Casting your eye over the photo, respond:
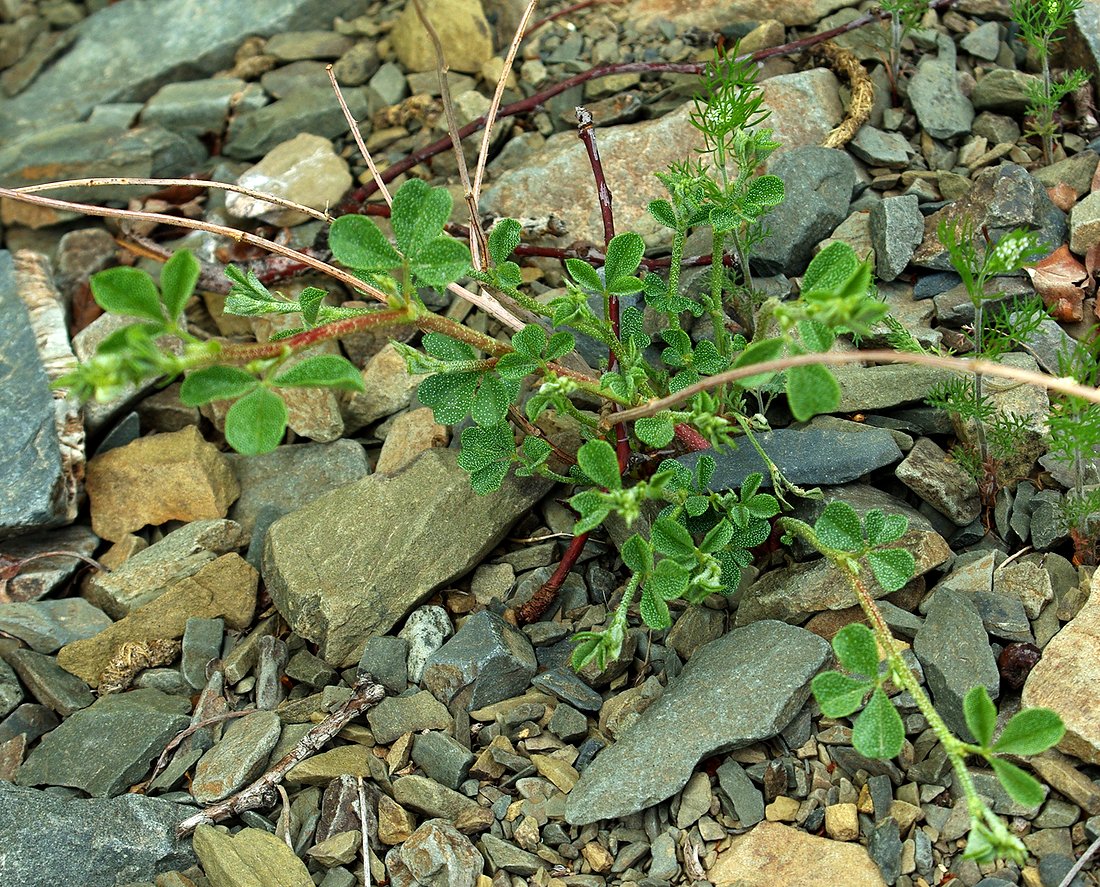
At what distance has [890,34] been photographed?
3.87 meters

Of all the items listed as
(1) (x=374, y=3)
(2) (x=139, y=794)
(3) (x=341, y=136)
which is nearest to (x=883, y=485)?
(2) (x=139, y=794)

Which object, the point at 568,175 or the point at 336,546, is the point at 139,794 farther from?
the point at 568,175

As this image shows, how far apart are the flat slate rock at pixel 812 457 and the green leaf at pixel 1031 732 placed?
36.6 inches

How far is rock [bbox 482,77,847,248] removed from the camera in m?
3.71

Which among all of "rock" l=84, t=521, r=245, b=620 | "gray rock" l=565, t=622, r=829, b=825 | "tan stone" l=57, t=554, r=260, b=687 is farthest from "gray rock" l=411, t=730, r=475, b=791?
"rock" l=84, t=521, r=245, b=620

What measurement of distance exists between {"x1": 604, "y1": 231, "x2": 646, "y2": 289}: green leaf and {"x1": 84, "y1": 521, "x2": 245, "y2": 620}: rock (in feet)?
5.01

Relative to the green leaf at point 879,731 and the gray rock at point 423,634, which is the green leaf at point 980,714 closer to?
the green leaf at point 879,731

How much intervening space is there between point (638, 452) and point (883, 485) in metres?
0.67

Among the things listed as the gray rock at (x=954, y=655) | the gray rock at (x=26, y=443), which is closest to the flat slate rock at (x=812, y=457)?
the gray rock at (x=954, y=655)

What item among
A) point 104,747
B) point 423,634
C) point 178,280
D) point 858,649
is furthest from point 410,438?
point 858,649

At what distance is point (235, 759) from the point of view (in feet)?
8.61

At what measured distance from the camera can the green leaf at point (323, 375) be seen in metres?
1.80

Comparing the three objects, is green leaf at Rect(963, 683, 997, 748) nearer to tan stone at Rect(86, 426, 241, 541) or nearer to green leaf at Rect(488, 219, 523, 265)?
green leaf at Rect(488, 219, 523, 265)

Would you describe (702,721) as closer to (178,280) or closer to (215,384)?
(215,384)
